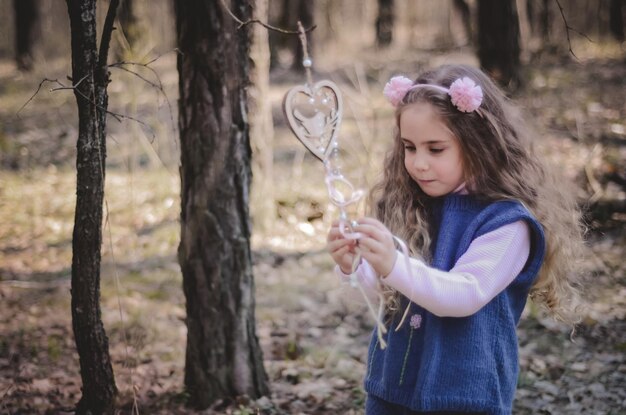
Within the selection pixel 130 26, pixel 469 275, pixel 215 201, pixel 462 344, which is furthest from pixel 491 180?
pixel 130 26

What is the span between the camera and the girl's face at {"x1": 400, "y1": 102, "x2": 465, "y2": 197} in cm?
214

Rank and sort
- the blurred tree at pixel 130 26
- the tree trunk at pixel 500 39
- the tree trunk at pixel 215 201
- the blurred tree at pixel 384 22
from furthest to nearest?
the blurred tree at pixel 384 22 < the tree trunk at pixel 500 39 < the blurred tree at pixel 130 26 < the tree trunk at pixel 215 201

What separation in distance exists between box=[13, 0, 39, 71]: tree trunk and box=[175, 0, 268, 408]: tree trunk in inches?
641

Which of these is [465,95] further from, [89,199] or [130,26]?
[130,26]

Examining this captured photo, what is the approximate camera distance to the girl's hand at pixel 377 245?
1.84 m

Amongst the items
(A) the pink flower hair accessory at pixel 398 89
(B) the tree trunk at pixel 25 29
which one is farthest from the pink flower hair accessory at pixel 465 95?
(B) the tree trunk at pixel 25 29

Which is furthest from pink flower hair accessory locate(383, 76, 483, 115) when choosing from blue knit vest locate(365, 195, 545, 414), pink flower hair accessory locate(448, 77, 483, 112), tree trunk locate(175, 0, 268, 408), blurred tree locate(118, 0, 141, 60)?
blurred tree locate(118, 0, 141, 60)

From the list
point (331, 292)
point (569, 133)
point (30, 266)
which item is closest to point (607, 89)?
point (569, 133)

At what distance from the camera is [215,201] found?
3.13m

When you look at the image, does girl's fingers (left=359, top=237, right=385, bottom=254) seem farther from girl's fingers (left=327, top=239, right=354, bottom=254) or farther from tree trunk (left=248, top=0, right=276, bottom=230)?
tree trunk (left=248, top=0, right=276, bottom=230)

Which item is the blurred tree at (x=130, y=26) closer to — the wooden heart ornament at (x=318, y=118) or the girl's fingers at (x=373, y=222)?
the wooden heart ornament at (x=318, y=118)

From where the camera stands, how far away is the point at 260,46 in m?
5.95

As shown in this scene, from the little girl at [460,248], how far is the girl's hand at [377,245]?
3cm

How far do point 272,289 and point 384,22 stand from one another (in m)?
16.4
